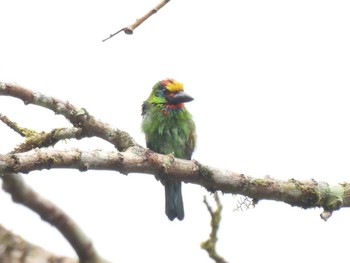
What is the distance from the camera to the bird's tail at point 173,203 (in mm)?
5648

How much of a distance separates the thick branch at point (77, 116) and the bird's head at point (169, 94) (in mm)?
2036

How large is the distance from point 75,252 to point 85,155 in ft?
2.57

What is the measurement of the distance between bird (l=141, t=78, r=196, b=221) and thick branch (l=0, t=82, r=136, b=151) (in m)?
1.77

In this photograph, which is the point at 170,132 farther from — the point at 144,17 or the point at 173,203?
the point at 144,17

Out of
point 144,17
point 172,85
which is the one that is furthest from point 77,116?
point 172,85

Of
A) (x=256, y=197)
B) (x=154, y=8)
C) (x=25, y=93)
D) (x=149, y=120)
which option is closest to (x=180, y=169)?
(x=256, y=197)

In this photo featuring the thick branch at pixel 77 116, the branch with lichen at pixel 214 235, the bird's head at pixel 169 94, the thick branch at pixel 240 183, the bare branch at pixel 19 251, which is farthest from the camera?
the bird's head at pixel 169 94

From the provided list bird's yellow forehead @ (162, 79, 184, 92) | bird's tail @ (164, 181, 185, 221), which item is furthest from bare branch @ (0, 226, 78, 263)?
bird's yellow forehead @ (162, 79, 184, 92)

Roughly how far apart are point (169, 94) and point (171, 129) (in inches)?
15.1

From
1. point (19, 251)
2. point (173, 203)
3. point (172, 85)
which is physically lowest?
point (19, 251)

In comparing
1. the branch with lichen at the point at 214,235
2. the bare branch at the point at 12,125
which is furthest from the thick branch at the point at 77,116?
the branch with lichen at the point at 214,235

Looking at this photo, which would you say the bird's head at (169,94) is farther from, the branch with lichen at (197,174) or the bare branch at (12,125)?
the bare branch at (12,125)

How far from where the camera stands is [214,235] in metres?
2.68

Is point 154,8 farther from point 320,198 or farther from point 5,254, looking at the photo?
point 320,198
